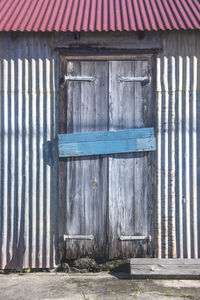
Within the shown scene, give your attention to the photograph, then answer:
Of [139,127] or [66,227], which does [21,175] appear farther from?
[139,127]

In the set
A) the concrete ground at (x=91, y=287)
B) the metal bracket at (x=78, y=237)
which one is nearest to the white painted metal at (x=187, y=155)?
the concrete ground at (x=91, y=287)

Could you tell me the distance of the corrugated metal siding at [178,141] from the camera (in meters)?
5.42

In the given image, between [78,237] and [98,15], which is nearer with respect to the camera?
[78,237]

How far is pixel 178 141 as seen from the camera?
5.46 m

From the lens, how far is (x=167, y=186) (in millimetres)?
5445

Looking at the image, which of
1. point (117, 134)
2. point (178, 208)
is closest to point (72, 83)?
point (117, 134)

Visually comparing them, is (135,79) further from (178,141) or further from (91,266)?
(91,266)

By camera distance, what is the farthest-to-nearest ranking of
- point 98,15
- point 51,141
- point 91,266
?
point 98,15, point 51,141, point 91,266

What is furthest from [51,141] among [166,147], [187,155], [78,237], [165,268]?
[165,268]

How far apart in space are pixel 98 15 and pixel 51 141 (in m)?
2.20

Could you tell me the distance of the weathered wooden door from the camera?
541 centimetres

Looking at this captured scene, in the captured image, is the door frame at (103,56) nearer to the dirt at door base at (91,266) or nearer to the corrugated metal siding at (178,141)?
the corrugated metal siding at (178,141)

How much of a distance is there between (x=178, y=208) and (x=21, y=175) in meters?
2.53

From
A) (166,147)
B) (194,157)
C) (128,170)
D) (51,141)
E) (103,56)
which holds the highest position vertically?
(103,56)
